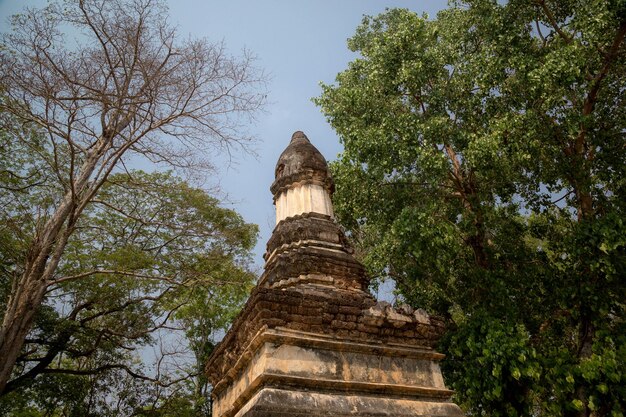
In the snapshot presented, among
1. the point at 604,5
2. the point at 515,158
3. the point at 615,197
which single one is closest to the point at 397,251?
the point at 515,158

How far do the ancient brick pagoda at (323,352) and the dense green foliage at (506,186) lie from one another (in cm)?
325

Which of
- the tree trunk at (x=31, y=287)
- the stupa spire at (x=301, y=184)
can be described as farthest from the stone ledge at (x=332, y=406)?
the tree trunk at (x=31, y=287)

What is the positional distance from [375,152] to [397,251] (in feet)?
6.57

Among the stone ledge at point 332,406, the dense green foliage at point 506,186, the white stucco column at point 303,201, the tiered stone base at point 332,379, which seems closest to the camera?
the stone ledge at point 332,406

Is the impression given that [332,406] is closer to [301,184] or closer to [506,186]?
[301,184]

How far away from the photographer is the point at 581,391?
7016 mm

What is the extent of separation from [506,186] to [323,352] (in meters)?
7.39

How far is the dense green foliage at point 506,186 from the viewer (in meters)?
7.14

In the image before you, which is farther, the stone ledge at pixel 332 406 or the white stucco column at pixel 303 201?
the white stucco column at pixel 303 201

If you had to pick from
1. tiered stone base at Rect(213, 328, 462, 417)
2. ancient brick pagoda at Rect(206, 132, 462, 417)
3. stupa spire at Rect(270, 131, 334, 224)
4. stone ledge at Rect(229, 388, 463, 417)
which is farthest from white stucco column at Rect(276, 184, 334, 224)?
stone ledge at Rect(229, 388, 463, 417)

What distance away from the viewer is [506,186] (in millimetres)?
9672

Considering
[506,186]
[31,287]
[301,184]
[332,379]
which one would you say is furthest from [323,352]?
[506,186]

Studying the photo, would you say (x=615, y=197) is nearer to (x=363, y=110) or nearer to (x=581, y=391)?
(x=581, y=391)

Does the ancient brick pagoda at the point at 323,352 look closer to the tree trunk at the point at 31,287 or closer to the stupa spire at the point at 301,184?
the stupa spire at the point at 301,184
